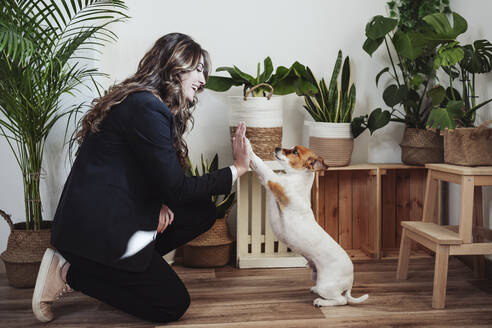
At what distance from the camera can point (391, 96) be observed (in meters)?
2.69

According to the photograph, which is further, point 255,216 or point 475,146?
point 255,216

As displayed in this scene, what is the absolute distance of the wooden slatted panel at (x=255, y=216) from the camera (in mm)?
2705

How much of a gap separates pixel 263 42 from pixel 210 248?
1377 mm

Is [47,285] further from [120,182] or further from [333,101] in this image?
[333,101]

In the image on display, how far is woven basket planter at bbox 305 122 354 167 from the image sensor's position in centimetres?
261

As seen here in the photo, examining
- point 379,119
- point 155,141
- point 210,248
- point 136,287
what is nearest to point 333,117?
point 379,119

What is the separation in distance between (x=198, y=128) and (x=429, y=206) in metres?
1.48

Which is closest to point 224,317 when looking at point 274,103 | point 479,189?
point 274,103

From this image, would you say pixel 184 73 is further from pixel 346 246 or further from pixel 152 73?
pixel 346 246

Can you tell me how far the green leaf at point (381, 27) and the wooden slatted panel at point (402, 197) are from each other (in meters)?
0.94

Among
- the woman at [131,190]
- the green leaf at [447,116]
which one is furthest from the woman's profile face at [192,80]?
the green leaf at [447,116]

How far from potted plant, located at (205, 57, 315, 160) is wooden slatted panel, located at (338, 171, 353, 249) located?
0.63 metres

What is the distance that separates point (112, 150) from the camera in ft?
5.41

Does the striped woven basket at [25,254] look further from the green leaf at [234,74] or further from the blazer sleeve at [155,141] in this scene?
the green leaf at [234,74]
